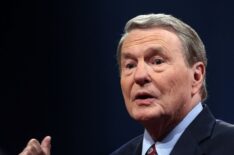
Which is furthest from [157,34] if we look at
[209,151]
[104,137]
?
[104,137]

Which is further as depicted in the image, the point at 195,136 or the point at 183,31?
the point at 183,31

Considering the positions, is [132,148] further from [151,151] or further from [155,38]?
[155,38]

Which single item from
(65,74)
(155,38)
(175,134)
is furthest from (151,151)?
(65,74)

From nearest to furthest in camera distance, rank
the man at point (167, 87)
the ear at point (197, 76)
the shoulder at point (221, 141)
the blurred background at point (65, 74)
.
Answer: the shoulder at point (221, 141), the man at point (167, 87), the ear at point (197, 76), the blurred background at point (65, 74)

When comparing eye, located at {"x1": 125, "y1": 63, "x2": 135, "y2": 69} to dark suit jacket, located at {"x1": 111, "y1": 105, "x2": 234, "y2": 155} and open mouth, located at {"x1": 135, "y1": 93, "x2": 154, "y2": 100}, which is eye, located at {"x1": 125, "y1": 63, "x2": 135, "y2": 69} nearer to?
open mouth, located at {"x1": 135, "y1": 93, "x2": 154, "y2": 100}

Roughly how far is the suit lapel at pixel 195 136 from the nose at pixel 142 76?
0.67ft

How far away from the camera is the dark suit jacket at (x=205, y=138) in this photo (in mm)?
1734

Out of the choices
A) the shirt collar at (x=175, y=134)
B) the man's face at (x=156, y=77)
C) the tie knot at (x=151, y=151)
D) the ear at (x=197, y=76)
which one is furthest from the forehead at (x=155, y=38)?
the tie knot at (x=151, y=151)

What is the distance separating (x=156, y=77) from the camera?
6.06ft

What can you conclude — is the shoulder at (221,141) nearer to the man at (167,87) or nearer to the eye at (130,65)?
the man at (167,87)

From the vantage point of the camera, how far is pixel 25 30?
2967 mm

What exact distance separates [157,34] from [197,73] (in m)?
0.19

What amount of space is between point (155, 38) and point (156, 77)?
139 mm

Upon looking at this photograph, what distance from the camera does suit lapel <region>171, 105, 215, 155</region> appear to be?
1.77 meters
